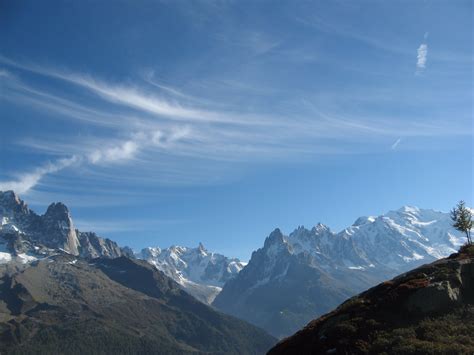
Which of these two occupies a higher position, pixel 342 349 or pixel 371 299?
pixel 371 299

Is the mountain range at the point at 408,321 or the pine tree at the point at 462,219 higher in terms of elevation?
the pine tree at the point at 462,219

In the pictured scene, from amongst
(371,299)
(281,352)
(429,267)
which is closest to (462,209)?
(429,267)

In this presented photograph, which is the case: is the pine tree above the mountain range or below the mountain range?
above

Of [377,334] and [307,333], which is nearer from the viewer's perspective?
[377,334]

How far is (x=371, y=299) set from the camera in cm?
5344

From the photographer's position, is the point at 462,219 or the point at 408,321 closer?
the point at 408,321

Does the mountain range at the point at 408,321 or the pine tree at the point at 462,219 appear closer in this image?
the mountain range at the point at 408,321

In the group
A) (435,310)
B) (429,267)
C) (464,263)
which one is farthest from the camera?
(429,267)

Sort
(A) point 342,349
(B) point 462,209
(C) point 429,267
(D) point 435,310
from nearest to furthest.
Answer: (A) point 342,349, (D) point 435,310, (C) point 429,267, (B) point 462,209

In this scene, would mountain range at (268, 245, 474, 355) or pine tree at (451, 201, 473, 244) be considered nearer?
mountain range at (268, 245, 474, 355)

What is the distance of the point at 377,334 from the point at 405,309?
547 centimetres

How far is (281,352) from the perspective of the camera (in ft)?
171

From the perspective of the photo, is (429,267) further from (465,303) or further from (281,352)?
(281,352)

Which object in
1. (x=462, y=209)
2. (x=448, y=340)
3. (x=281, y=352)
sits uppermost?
(x=462, y=209)
